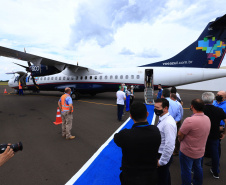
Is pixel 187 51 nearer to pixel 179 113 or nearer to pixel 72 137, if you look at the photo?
pixel 179 113

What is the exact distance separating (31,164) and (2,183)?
733 millimetres

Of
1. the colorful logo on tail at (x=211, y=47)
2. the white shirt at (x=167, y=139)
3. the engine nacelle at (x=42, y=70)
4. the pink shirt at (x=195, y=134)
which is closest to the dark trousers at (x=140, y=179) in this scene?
the white shirt at (x=167, y=139)

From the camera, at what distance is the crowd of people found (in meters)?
1.66

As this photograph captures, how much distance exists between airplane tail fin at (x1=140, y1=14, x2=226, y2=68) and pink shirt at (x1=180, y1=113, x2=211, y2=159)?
11.1 meters

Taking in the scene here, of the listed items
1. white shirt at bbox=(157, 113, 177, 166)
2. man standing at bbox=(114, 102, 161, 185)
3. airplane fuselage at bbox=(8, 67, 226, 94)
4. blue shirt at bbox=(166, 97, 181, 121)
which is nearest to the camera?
man standing at bbox=(114, 102, 161, 185)

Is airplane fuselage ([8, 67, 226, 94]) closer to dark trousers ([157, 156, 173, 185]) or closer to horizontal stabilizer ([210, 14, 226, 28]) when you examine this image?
horizontal stabilizer ([210, 14, 226, 28])

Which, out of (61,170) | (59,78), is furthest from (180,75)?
(59,78)

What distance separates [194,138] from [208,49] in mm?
11718

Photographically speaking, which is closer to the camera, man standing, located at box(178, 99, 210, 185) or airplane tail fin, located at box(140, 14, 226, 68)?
man standing, located at box(178, 99, 210, 185)

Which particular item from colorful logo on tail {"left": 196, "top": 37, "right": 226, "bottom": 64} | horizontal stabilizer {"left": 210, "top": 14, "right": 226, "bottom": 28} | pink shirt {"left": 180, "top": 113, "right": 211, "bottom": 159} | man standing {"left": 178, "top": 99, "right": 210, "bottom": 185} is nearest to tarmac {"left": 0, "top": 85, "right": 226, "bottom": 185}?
man standing {"left": 178, "top": 99, "right": 210, "bottom": 185}

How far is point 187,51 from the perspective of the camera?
38.5ft

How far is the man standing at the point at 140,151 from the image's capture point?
163 centimetres

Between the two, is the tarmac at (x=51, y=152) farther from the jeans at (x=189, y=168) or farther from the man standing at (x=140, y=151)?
the man standing at (x=140, y=151)

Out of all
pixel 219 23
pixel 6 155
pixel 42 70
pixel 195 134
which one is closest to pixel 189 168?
pixel 195 134
